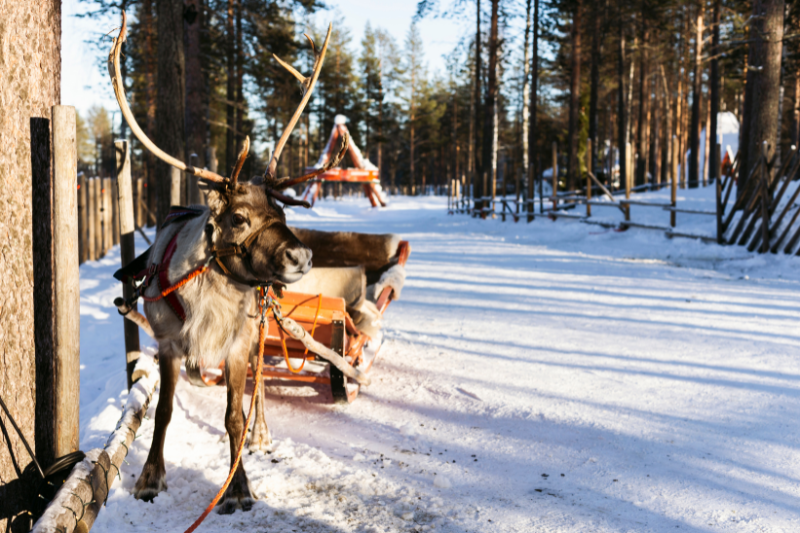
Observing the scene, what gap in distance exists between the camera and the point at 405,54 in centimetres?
5709

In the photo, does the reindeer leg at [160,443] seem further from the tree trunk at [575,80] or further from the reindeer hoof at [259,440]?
the tree trunk at [575,80]

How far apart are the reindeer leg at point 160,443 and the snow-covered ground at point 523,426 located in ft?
0.35

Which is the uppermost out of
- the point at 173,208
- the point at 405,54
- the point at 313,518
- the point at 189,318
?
the point at 405,54

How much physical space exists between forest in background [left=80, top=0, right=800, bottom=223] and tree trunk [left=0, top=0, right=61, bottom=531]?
18.7 ft

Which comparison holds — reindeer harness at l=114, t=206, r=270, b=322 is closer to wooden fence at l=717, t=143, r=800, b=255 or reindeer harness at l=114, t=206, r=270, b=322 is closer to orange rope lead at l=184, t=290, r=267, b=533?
orange rope lead at l=184, t=290, r=267, b=533

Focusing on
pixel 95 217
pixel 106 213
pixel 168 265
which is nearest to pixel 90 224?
pixel 95 217

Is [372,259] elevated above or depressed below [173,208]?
below

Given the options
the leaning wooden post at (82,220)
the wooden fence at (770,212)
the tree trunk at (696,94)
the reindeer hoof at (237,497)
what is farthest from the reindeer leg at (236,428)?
the tree trunk at (696,94)

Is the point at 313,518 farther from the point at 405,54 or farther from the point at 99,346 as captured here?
A: the point at 405,54

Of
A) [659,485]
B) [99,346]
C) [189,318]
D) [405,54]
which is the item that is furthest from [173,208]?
[405,54]

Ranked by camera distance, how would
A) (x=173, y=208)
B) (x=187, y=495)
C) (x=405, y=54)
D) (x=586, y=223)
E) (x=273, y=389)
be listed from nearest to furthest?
(x=187, y=495) < (x=173, y=208) < (x=273, y=389) < (x=586, y=223) < (x=405, y=54)

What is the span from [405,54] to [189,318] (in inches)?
2261

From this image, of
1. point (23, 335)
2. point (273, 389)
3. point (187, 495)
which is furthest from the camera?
point (273, 389)

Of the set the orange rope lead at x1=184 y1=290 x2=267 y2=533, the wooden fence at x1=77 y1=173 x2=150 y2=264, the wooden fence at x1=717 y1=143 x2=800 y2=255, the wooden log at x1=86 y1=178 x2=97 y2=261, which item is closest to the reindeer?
the orange rope lead at x1=184 y1=290 x2=267 y2=533
